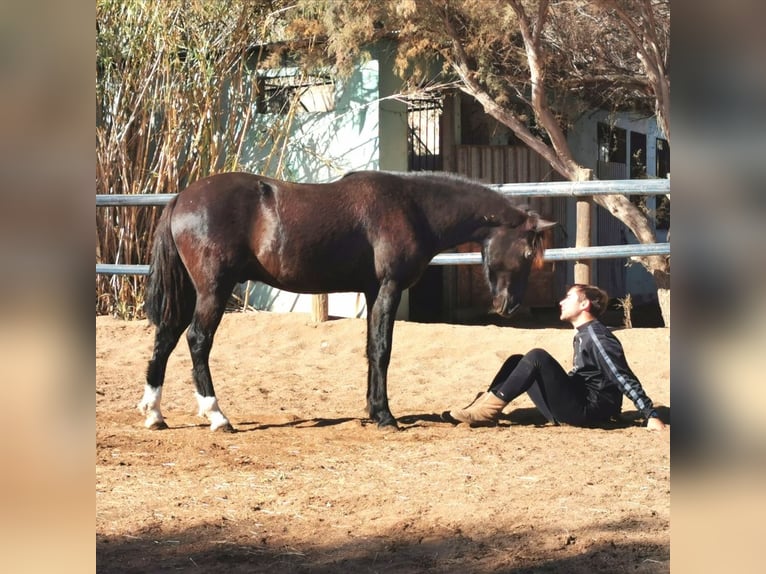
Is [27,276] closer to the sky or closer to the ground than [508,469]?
closer to the sky

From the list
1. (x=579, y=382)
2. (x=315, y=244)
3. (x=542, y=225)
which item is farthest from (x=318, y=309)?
(x=579, y=382)

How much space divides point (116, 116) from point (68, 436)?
10.4 m

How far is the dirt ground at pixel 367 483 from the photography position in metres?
3.31

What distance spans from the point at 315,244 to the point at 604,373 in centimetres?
206

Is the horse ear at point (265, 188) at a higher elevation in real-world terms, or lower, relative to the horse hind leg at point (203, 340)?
higher

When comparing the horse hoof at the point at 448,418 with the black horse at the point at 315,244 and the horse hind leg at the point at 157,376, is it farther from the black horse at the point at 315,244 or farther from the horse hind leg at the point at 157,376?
the horse hind leg at the point at 157,376

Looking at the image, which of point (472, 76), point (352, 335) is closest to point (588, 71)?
point (472, 76)

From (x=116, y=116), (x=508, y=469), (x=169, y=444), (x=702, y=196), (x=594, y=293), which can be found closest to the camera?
(x=702, y=196)

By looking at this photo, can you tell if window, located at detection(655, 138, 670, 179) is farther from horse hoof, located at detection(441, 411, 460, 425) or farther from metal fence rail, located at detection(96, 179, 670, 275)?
horse hoof, located at detection(441, 411, 460, 425)

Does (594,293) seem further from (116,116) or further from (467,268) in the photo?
(116,116)

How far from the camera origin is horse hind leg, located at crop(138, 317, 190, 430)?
575cm

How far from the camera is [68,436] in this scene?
975mm

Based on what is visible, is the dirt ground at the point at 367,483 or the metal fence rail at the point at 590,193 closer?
the dirt ground at the point at 367,483

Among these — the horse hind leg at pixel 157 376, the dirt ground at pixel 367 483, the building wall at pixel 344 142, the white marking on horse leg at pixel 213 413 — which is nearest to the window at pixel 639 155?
the building wall at pixel 344 142
